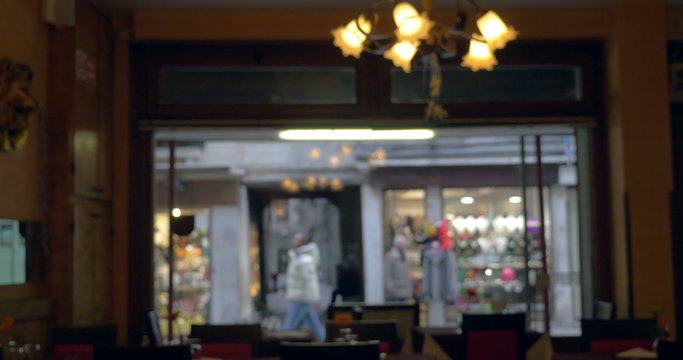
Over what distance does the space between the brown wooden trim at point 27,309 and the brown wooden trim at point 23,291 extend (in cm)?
5

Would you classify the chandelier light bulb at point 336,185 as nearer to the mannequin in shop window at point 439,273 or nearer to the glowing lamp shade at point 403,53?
the mannequin in shop window at point 439,273

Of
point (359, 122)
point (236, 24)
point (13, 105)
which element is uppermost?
point (236, 24)

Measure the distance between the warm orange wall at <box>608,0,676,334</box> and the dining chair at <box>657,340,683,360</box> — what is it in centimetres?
330

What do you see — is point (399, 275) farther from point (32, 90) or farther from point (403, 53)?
point (403, 53)

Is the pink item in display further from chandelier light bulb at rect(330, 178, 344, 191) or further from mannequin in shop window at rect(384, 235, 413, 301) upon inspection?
chandelier light bulb at rect(330, 178, 344, 191)

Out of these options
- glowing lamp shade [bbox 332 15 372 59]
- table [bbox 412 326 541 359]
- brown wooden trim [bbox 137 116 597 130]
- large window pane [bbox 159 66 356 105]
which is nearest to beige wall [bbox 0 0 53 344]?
brown wooden trim [bbox 137 116 597 130]

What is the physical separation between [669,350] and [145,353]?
242 cm

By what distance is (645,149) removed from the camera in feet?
26.6

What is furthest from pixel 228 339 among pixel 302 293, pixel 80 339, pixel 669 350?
pixel 302 293

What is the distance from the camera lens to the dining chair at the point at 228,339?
6070 millimetres

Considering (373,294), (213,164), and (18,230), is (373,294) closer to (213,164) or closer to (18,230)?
(213,164)

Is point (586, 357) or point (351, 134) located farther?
point (351, 134)

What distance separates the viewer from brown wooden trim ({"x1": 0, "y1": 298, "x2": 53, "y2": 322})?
6340mm

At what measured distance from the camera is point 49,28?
720 centimetres
